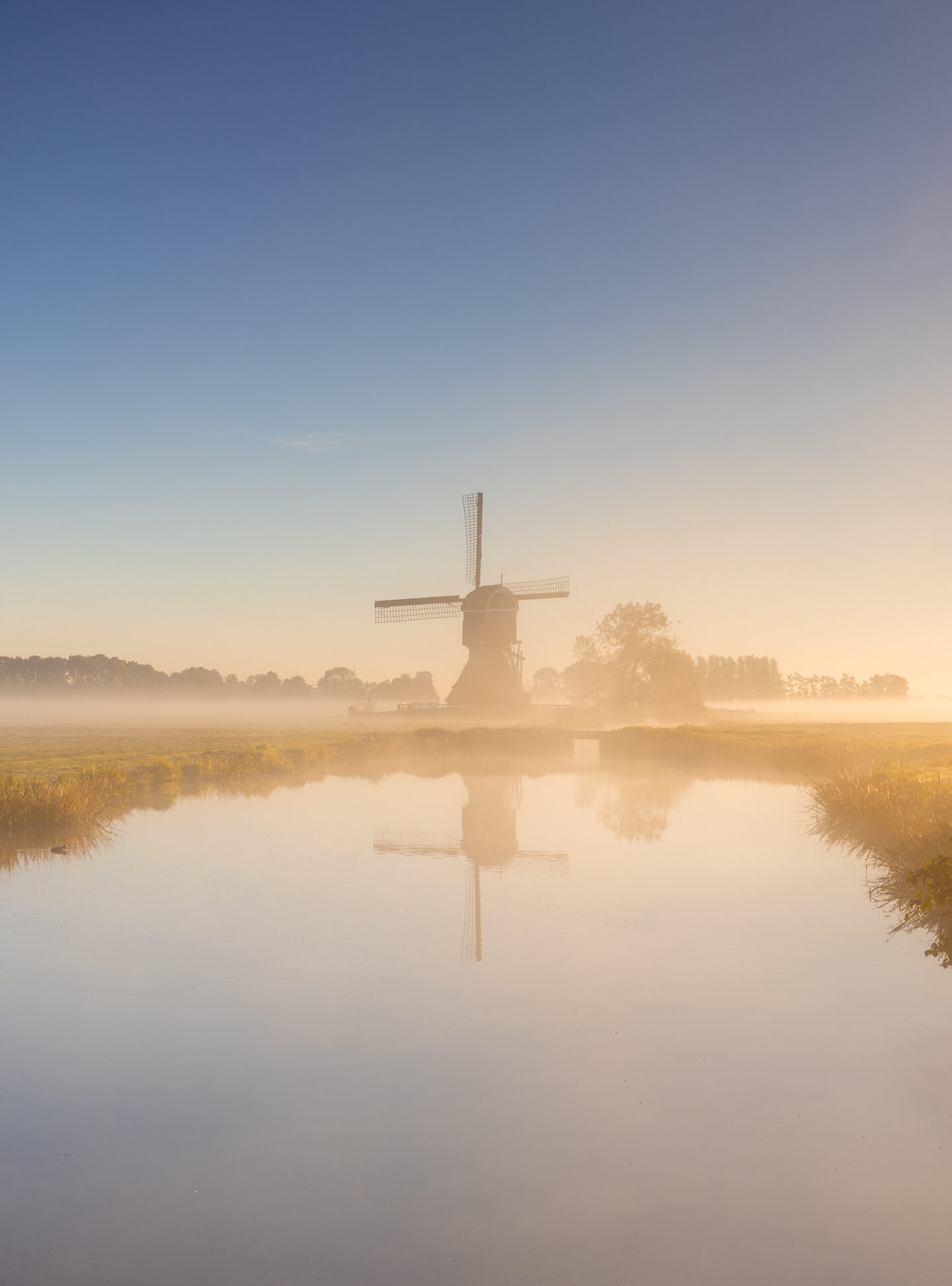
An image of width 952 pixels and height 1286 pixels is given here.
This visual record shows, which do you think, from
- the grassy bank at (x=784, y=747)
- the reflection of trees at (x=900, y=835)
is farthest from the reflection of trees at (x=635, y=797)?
the reflection of trees at (x=900, y=835)

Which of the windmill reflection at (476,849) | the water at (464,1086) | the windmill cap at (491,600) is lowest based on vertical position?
the windmill reflection at (476,849)

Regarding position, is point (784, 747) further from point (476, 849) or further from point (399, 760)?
point (476, 849)

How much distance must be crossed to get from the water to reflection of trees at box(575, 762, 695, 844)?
7.17 m

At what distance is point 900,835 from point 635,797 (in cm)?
1297

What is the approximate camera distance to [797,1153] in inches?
223

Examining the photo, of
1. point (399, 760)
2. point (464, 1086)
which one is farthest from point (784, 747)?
point (464, 1086)

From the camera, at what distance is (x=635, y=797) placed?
90.1 ft

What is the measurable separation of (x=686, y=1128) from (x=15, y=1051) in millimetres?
5660

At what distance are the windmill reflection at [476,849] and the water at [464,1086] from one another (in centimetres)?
42

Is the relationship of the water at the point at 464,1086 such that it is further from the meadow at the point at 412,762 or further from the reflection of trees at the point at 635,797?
the reflection of trees at the point at 635,797

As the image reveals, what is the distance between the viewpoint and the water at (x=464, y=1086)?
15.4 feet

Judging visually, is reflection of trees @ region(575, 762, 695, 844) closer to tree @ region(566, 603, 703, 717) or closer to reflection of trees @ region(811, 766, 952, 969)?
reflection of trees @ region(811, 766, 952, 969)

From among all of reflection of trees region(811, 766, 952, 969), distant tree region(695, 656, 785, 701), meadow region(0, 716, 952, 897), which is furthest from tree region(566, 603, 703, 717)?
distant tree region(695, 656, 785, 701)

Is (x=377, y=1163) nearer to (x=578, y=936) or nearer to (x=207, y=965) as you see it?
(x=207, y=965)
